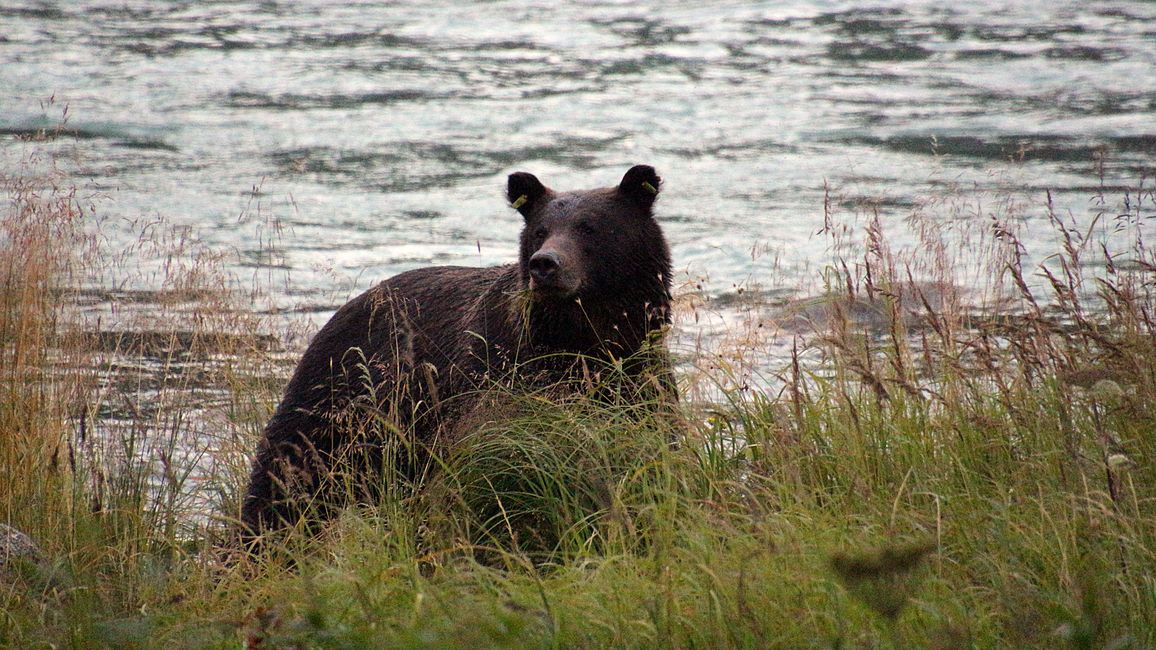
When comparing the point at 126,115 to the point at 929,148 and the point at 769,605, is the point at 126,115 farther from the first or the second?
the point at 769,605

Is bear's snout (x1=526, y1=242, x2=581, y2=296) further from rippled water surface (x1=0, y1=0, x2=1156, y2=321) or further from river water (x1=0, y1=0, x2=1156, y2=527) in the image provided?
rippled water surface (x1=0, y1=0, x2=1156, y2=321)

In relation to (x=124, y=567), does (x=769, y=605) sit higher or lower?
higher

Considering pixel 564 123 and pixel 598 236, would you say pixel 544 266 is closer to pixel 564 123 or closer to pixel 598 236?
pixel 598 236

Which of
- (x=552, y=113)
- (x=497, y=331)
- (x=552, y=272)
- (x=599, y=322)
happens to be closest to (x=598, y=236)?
(x=599, y=322)

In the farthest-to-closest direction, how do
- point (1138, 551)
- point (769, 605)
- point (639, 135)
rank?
point (639, 135) < point (1138, 551) < point (769, 605)

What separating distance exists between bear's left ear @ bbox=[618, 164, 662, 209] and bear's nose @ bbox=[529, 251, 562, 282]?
0.74m

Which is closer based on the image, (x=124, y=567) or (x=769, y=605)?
(x=769, y=605)

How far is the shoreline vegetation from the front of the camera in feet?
10.5

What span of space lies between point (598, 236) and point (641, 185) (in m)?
0.37

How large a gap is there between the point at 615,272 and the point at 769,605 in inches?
102

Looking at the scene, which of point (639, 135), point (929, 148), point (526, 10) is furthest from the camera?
point (526, 10)

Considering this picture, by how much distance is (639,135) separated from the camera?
15086 millimetres

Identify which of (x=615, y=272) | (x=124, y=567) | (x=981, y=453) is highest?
(x=615, y=272)

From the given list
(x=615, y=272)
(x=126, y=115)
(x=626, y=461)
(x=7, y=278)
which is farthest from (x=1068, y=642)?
Answer: (x=126, y=115)
